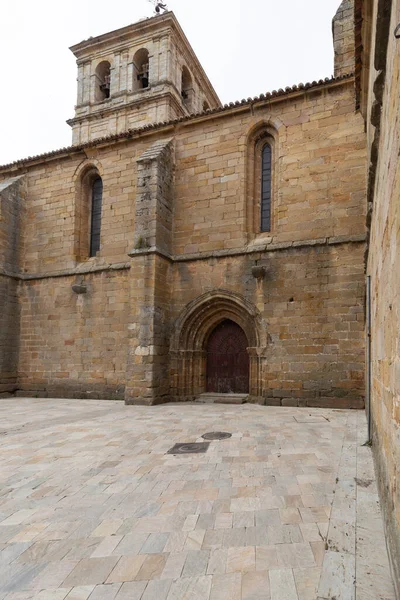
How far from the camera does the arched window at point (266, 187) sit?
10.4 m

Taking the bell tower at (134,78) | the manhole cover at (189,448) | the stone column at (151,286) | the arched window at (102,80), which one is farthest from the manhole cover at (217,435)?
the arched window at (102,80)

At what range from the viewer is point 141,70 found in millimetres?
19203

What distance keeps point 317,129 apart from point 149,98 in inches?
428

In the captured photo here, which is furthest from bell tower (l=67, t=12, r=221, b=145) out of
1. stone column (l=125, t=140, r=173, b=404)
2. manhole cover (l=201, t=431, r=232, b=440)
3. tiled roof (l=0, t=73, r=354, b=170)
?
manhole cover (l=201, t=431, r=232, b=440)

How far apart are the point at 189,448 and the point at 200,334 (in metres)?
5.66

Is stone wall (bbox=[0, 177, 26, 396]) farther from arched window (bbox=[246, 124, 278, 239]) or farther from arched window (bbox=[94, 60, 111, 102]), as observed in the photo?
arched window (bbox=[94, 60, 111, 102])

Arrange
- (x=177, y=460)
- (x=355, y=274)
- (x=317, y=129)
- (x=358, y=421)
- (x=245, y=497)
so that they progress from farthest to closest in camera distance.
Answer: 1. (x=317, y=129)
2. (x=355, y=274)
3. (x=358, y=421)
4. (x=177, y=460)
5. (x=245, y=497)

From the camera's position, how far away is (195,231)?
10.7 m

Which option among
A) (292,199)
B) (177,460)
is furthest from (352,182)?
(177,460)

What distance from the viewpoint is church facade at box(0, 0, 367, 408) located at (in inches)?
358

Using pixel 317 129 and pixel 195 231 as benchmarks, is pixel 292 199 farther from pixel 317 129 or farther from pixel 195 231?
pixel 195 231

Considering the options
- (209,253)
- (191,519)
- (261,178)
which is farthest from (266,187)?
(191,519)

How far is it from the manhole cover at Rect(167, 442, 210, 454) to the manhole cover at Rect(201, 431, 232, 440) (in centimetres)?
38

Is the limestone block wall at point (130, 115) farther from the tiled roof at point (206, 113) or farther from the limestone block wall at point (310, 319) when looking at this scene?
the limestone block wall at point (310, 319)
